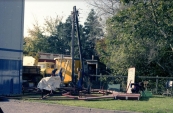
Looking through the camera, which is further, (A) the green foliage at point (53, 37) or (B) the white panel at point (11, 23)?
(A) the green foliage at point (53, 37)

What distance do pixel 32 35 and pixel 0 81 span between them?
5157cm

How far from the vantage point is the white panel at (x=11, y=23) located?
20.9m

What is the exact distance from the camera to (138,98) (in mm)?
20188

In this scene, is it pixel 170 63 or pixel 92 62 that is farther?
pixel 92 62

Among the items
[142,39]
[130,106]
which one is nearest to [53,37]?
[142,39]

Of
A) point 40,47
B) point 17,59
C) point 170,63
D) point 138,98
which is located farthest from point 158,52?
point 40,47

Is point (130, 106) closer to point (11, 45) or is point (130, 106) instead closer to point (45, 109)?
point (45, 109)

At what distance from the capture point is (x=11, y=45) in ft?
70.7

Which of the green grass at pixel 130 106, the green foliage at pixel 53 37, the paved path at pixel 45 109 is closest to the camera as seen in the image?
the paved path at pixel 45 109

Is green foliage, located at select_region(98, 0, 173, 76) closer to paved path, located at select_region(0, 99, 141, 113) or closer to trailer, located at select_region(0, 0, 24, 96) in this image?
trailer, located at select_region(0, 0, 24, 96)

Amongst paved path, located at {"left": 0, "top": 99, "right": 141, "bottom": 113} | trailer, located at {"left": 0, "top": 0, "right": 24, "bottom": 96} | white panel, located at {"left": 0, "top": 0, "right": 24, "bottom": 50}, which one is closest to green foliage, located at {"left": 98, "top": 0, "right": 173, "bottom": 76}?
white panel, located at {"left": 0, "top": 0, "right": 24, "bottom": 50}

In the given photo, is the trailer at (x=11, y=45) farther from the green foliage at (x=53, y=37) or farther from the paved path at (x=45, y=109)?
the green foliage at (x=53, y=37)

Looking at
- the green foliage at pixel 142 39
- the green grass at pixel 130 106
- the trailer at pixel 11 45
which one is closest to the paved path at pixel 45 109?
the green grass at pixel 130 106

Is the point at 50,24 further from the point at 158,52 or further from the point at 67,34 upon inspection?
the point at 158,52
